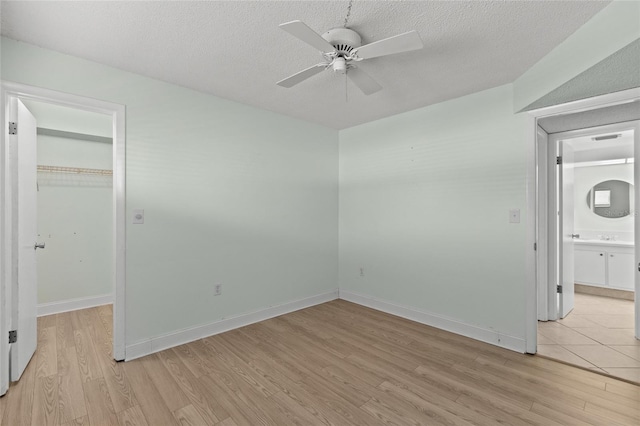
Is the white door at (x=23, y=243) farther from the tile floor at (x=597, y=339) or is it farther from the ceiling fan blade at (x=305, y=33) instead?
the tile floor at (x=597, y=339)

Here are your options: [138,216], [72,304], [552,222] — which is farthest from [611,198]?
[72,304]

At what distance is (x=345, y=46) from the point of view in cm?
180

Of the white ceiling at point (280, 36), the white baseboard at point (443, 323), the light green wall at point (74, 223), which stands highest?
the white ceiling at point (280, 36)

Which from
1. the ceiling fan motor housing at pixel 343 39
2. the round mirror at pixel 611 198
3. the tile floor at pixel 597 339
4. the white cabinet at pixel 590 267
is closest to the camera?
the ceiling fan motor housing at pixel 343 39

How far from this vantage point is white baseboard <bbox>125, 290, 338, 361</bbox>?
8.16 ft

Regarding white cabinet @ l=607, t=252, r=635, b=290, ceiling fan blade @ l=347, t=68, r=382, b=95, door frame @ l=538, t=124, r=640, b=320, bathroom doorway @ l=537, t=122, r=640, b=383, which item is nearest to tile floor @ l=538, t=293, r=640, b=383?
bathroom doorway @ l=537, t=122, r=640, b=383

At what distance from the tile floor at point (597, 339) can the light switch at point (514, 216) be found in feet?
3.89

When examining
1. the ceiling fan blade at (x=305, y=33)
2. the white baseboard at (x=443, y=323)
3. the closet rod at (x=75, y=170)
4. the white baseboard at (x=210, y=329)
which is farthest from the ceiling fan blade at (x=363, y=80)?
the closet rod at (x=75, y=170)

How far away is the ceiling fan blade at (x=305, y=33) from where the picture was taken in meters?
1.35

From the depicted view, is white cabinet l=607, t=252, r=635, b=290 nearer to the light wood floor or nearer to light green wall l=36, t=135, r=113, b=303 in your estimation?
the light wood floor

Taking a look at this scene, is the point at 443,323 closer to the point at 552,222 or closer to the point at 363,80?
the point at 552,222

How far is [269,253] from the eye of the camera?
3418mm

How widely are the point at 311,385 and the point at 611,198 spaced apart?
548 cm

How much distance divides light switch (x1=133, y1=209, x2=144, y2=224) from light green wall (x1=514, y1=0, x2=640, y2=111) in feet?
11.3
